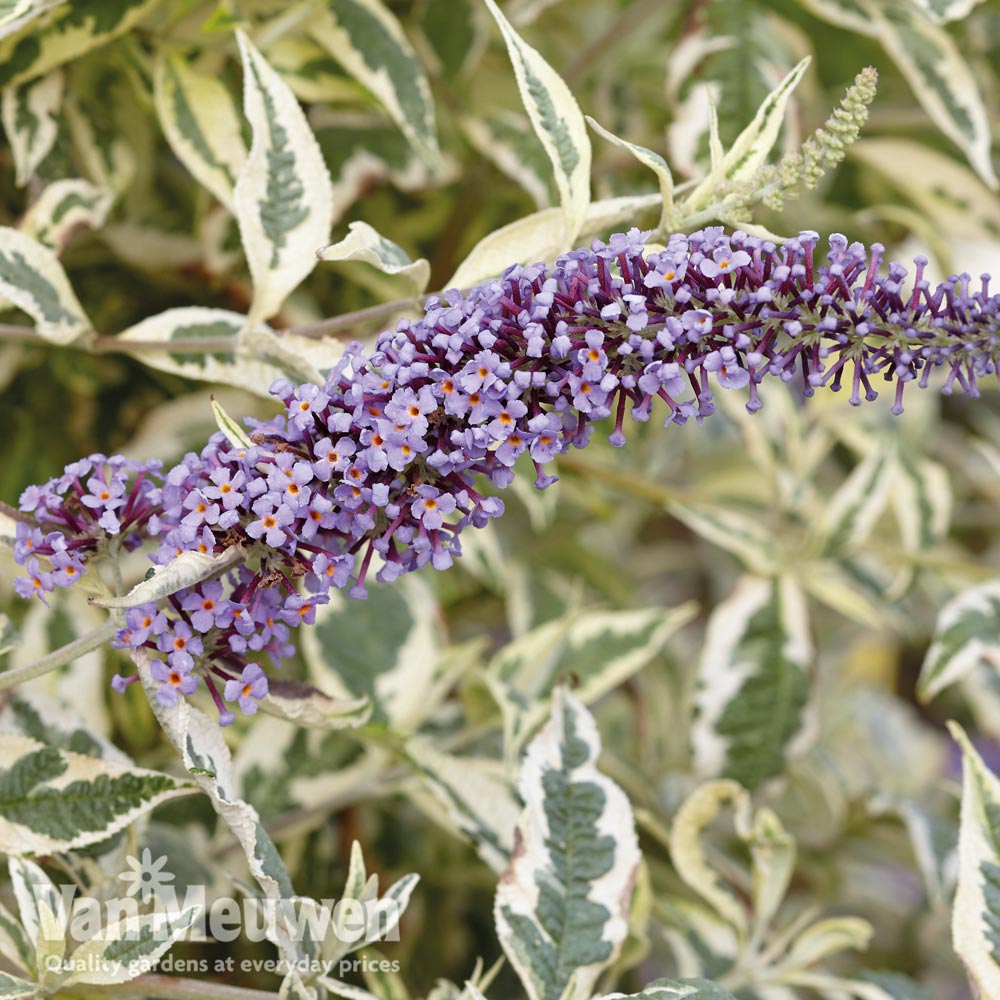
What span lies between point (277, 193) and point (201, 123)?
20 centimetres

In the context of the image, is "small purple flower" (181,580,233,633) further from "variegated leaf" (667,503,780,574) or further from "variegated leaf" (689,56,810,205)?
"variegated leaf" (667,503,780,574)

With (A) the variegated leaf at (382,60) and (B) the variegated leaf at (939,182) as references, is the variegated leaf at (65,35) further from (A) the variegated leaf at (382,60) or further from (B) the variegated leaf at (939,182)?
(B) the variegated leaf at (939,182)

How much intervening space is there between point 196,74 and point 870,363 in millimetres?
620

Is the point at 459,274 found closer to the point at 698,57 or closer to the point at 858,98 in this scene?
the point at 858,98

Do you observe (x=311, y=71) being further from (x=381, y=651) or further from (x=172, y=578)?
(x=172, y=578)

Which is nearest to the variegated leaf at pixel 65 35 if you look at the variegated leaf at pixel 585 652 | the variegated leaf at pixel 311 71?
the variegated leaf at pixel 311 71

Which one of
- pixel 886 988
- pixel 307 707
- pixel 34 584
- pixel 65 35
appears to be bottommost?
pixel 886 988

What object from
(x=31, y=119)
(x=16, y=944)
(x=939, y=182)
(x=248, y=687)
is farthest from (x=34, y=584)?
(x=939, y=182)

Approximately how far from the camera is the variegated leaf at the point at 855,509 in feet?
3.73

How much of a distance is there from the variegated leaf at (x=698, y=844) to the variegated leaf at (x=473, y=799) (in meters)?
0.12

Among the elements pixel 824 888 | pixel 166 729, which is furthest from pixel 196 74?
pixel 824 888

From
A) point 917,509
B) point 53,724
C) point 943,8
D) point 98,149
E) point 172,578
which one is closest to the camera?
point 172,578

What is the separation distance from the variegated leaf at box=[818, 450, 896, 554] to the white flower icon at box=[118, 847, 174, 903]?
67cm

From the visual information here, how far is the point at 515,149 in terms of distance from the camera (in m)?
1.07
